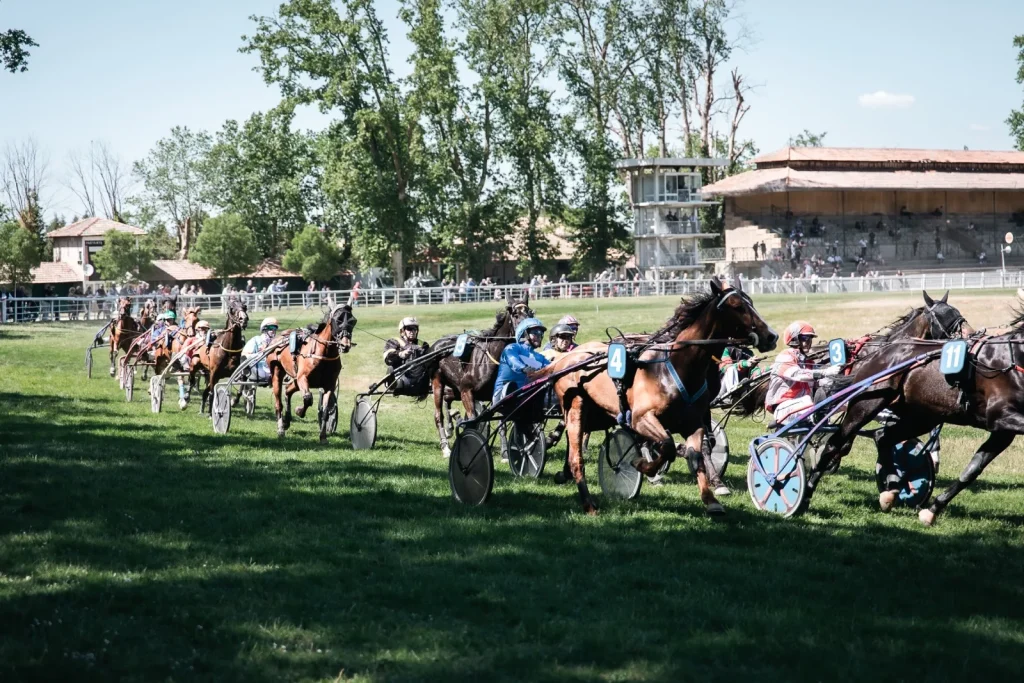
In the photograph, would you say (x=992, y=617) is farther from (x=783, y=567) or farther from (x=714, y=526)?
(x=714, y=526)

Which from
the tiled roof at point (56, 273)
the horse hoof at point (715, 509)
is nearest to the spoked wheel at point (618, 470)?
the horse hoof at point (715, 509)

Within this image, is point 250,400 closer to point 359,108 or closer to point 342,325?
point 342,325

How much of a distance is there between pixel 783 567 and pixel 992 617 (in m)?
1.61

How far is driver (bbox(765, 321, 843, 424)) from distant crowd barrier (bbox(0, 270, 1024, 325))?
3517 centimetres

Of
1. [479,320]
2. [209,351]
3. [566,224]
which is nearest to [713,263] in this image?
[566,224]

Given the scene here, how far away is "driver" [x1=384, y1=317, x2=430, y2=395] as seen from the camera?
55.6 ft

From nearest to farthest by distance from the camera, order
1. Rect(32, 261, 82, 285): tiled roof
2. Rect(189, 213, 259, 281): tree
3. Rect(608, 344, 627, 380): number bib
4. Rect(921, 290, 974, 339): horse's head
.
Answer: Rect(608, 344, 627, 380): number bib
Rect(921, 290, 974, 339): horse's head
Rect(189, 213, 259, 281): tree
Rect(32, 261, 82, 285): tiled roof

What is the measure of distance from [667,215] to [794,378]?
6144 centimetres

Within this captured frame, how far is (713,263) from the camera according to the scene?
73.1 meters

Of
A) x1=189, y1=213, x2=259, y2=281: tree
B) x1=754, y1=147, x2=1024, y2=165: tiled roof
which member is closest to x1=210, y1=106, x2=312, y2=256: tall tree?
x1=189, y1=213, x2=259, y2=281: tree

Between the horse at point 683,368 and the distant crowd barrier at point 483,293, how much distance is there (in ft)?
123

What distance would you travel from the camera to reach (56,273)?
83125 mm

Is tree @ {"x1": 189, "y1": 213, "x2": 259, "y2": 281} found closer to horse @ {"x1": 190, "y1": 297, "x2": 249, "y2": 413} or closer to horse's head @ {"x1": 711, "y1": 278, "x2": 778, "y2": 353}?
horse @ {"x1": 190, "y1": 297, "x2": 249, "y2": 413}

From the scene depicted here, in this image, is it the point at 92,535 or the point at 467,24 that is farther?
the point at 467,24
